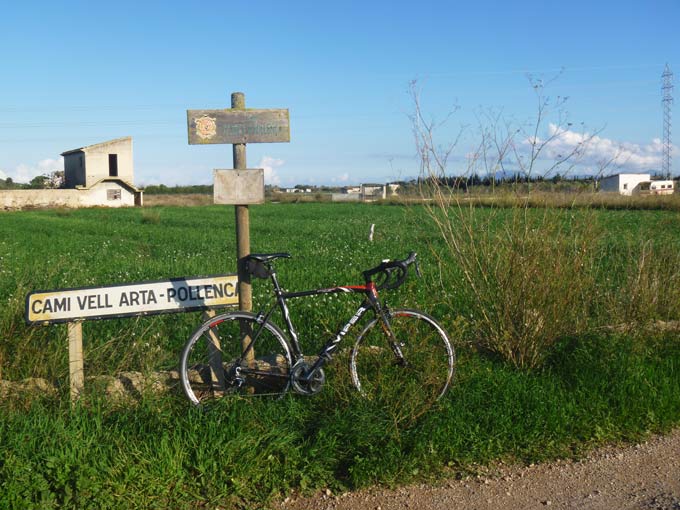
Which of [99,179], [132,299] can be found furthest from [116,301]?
[99,179]

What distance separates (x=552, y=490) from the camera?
453cm

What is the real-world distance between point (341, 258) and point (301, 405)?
11.2 m

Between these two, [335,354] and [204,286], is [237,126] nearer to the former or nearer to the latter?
[204,286]

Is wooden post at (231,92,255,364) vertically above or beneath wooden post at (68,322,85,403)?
above

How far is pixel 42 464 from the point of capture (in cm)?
414

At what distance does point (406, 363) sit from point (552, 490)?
5.05 ft


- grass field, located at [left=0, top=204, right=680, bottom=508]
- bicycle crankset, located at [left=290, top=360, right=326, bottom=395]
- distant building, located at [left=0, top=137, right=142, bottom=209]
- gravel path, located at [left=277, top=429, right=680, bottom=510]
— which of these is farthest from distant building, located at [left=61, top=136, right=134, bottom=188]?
gravel path, located at [left=277, top=429, right=680, bottom=510]

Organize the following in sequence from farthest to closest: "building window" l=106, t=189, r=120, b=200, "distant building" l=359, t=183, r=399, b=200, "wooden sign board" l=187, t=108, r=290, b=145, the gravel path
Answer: "distant building" l=359, t=183, r=399, b=200
"building window" l=106, t=189, r=120, b=200
"wooden sign board" l=187, t=108, r=290, b=145
the gravel path

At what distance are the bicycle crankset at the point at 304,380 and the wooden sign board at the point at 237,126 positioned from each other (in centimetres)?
183

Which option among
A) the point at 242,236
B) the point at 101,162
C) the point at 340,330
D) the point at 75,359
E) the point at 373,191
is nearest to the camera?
the point at 75,359

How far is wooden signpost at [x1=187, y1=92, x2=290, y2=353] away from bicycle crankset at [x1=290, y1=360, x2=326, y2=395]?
538 mm

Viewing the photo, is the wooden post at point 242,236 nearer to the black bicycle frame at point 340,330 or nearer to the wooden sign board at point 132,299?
the wooden sign board at point 132,299

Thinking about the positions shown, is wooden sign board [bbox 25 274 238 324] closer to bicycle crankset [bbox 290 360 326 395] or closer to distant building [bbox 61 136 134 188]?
bicycle crankset [bbox 290 360 326 395]

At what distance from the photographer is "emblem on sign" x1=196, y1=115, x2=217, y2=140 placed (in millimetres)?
5652
